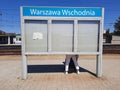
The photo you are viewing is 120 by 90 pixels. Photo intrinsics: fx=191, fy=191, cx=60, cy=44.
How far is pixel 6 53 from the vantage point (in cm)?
1675

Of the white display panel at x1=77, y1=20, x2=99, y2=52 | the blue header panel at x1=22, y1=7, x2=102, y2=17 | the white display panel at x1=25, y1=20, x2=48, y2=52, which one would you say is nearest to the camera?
the blue header panel at x1=22, y1=7, x2=102, y2=17

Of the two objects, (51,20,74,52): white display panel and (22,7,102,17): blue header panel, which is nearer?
(22,7,102,17): blue header panel

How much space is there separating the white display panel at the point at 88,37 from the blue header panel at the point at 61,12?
409 millimetres

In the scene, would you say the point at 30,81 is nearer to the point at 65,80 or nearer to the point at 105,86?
the point at 65,80

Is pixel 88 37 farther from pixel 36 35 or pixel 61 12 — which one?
pixel 36 35

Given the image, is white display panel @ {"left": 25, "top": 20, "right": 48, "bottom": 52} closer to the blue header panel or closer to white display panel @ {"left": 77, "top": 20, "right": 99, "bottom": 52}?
the blue header panel

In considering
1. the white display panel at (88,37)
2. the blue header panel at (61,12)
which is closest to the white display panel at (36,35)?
the blue header panel at (61,12)

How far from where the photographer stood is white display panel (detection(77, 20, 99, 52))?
25.2 feet

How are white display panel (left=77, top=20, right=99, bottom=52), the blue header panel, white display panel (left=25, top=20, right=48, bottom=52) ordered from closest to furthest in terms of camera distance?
the blue header panel, white display panel (left=25, top=20, right=48, bottom=52), white display panel (left=77, top=20, right=99, bottom=52)

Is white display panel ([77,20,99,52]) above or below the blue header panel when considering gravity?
below

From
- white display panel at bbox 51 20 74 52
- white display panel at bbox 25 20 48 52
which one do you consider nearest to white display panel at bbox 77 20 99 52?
white display panel at bbox 51 20 74 52

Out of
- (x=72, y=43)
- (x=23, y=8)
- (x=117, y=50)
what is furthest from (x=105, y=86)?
(x=117, y=50)

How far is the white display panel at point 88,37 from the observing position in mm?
7695

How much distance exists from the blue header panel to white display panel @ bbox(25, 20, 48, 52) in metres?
0.34
